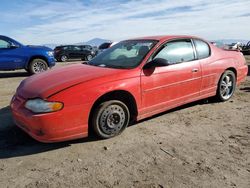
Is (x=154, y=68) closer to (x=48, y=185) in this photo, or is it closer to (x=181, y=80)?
(x=181, y=80)

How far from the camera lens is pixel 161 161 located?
4.01 m

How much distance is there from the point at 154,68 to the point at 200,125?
1268 millimetres

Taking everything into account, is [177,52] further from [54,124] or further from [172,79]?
[54,124]

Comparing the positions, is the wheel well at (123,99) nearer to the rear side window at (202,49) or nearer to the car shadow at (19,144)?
the car shadow at (19,144)

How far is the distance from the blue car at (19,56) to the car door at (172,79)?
8.22 metres

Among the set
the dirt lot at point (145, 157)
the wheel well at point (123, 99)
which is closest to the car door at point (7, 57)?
the dirt lot at point (145, 157)

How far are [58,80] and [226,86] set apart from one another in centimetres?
388

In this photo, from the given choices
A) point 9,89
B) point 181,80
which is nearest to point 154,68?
point 181,80

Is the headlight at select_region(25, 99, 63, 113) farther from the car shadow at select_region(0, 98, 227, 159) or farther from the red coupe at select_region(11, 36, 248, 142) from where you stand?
the car shadow at select_region(0, 98, 227, 159)

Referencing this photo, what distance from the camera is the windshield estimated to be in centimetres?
527

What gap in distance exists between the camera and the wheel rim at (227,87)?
266 inches

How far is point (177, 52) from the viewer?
5.75m

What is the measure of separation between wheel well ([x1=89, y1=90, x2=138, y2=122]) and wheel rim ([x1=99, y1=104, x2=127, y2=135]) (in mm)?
144

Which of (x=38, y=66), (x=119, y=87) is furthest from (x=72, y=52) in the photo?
(x=119, y=87)
